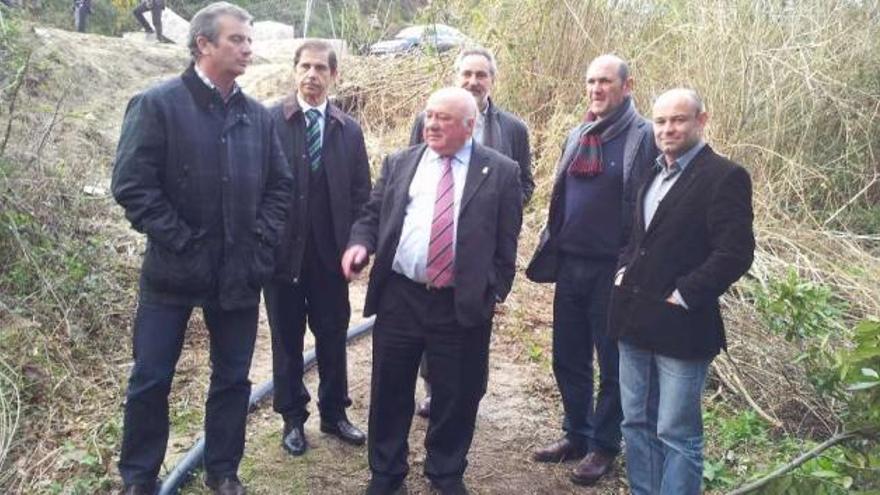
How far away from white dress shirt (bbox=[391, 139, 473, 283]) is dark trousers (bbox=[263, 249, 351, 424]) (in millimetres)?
603

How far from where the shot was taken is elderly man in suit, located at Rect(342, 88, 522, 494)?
3.47 metres

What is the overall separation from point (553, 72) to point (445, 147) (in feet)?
19.4

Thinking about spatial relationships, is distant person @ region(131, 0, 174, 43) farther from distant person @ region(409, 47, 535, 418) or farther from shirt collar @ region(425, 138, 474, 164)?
shirt collar @ region(425, 138, 474, 164)

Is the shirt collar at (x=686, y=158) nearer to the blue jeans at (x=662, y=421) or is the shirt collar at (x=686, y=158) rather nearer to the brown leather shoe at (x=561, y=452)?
the blue jeans at (x=662, y=421)

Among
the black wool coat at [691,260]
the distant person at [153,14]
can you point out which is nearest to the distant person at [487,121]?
the black wool coat at [691,260]

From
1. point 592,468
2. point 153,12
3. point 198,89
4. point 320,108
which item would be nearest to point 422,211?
point 320,108

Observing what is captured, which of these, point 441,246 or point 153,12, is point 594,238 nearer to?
point 441,246

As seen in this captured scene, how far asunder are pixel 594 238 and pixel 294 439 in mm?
1823

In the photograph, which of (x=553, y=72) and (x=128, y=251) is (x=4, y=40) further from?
(x=553, y=72)

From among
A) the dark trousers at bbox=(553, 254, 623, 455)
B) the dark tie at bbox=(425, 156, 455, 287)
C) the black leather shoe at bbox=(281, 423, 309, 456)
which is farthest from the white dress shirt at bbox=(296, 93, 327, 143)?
→ the black leather shoe at bbox=(281, 423, 309, 456)

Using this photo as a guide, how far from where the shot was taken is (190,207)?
3262mm

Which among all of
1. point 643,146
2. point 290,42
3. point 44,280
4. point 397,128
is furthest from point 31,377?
point 290,42

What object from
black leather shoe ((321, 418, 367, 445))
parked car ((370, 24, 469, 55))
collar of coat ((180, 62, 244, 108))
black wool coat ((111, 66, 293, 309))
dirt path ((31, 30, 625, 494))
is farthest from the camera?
parked car ((370, 24, 469, 55))

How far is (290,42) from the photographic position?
14.4 metres
